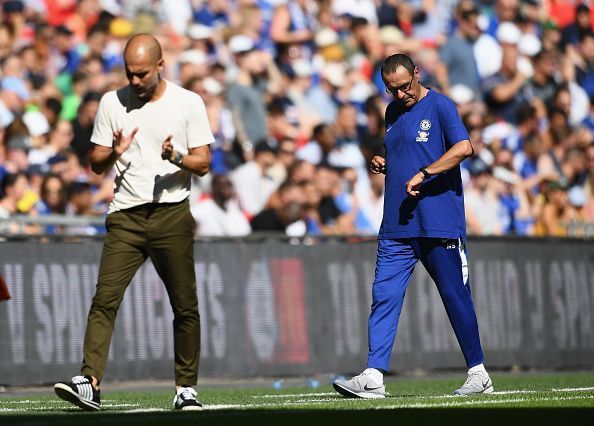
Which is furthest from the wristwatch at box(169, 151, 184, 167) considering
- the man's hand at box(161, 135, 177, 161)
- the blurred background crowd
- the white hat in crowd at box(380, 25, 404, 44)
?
the white hat in crowd at box(380, 25, 404, 44)

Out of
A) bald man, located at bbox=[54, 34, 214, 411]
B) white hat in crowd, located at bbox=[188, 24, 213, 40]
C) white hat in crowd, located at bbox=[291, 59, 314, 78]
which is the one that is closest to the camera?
bald man, located at bbox=[54, 34, 214, 411]

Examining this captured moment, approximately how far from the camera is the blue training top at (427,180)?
10352 mm

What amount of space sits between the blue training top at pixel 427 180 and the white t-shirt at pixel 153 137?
5.15 feet

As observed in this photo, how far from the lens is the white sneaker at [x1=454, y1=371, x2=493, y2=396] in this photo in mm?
10375

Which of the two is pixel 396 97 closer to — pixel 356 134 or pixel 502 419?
pixel 502 419

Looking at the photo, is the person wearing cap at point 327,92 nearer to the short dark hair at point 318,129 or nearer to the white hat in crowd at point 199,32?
the short dark hair at point 318,129

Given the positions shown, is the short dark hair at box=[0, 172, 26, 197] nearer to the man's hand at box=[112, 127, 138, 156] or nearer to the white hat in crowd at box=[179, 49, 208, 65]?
the white hat in crowd at box=[179, 49, 208, 65]

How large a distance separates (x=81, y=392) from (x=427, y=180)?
2.91 m

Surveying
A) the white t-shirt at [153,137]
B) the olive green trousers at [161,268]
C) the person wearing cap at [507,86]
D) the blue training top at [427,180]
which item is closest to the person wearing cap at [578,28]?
the person wearing cap at [507,86]

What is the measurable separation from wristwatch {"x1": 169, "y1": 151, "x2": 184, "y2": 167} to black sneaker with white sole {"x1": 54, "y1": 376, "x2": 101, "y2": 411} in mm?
1451

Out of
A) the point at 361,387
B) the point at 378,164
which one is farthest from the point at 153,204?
the point at 361,387

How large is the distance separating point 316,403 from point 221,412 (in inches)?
37.5

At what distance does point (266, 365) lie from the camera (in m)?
14.7

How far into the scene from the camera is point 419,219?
34.0 ft
